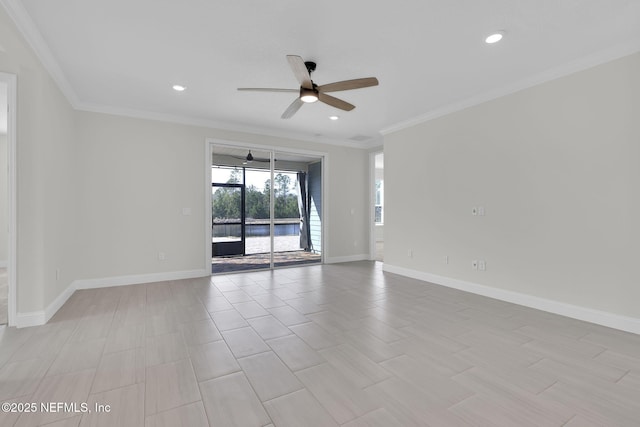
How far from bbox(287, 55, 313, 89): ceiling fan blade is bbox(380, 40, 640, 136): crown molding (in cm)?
243

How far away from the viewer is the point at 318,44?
108 inches

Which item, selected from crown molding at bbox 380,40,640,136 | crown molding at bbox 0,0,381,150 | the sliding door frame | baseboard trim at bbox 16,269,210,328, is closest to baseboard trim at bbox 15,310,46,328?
baseboard trim at bbox 16,269,210,328

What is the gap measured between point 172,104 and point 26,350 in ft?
10.7

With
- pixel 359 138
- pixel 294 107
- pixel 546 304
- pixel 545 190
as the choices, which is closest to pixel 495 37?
pixel 545 190

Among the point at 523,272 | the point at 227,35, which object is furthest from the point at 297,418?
the point at 523,272

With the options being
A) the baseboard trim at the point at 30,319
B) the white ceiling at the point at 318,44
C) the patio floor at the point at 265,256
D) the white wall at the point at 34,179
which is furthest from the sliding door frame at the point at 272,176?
the baseboard trim at the point at 30,319

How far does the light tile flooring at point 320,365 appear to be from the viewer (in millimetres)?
1676

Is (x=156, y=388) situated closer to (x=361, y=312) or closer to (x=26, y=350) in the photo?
(x=26, y=350)

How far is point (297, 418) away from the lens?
1.64 meters

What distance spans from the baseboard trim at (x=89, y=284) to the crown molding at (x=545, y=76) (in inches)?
180

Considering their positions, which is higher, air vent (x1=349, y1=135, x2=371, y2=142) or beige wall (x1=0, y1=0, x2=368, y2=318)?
air vent (x1=349, y1=135, x2=371, y2=142)

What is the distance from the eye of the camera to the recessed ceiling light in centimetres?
257

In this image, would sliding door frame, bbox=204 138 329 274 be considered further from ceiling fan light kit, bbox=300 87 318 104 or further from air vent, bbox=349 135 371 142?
ceiling fan light kit, bbox=300 87 318 104

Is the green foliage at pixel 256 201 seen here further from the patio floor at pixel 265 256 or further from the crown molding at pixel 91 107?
the crown molding at pixel 91 107
